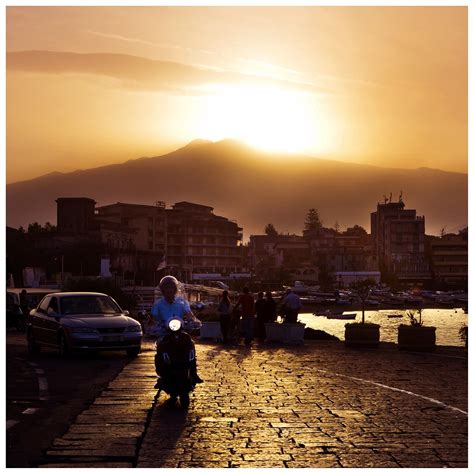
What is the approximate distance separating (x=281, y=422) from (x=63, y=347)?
11.4 meters

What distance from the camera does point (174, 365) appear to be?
12.0 metres

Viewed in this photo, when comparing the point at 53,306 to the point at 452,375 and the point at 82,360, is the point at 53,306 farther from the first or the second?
the point at 452,375

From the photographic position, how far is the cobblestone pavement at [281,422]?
315 inches

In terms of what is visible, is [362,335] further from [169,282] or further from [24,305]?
[24,305]

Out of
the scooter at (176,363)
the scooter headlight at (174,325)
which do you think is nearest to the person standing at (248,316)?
the scooter at (176,363)

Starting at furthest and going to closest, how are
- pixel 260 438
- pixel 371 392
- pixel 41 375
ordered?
pixel 41 375 < pixel 371 392 < pixel 260 438

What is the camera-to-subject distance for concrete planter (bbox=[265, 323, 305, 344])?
25.6m

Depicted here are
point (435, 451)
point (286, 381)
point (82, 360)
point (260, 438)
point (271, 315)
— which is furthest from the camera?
point (271, 315)

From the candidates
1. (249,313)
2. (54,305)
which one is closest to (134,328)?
(54,305)

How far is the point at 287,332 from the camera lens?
2581 cm

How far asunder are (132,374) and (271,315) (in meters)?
12.5

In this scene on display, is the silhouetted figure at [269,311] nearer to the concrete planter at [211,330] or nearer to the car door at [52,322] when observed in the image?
the concrete planter at [211,330]

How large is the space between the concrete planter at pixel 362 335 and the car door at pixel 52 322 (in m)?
7.12

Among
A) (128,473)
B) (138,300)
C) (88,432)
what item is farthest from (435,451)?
(138,300)
